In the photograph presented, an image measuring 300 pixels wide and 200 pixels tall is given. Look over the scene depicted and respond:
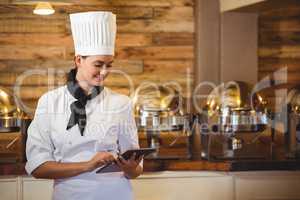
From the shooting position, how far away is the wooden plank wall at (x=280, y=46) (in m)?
4.43

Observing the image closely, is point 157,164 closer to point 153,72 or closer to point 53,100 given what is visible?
point 53,100

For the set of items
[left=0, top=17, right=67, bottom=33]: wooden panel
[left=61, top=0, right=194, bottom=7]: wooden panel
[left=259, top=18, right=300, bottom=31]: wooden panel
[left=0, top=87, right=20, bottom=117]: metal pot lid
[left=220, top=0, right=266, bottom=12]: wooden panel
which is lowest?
[left=0, top=87, right=20, bottom=117]: metal pot lid

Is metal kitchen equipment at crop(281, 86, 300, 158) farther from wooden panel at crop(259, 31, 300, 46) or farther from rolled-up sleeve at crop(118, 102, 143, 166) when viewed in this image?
rolled-up sleeve at crop(118, 102, 143, 166)

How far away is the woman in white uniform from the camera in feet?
8.99

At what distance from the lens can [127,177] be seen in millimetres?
2832

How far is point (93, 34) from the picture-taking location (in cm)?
295

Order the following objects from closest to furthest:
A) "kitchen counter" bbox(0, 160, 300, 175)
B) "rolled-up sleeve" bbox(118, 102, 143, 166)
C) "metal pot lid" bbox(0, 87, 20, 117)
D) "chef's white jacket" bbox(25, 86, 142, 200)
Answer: "chef's white jacket" bbox(25, 86, 142, 200) < "rolled-up sleeve" bbox(118, 102, 143, 166) < "kitchen counter" bbox(0, 160, 300, 175) < "metal pot lid" bbox(0, 87, 20, 117)

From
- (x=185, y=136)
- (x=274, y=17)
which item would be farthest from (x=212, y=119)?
(x=274, y=17)

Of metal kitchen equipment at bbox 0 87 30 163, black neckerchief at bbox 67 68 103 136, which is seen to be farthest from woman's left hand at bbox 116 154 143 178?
metal kitchen equipment at bbox 0 87 30 163

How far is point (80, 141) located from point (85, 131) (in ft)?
0.16

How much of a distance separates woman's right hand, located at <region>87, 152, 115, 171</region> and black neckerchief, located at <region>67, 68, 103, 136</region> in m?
0.19

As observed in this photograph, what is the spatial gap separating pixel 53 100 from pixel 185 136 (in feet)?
3.83

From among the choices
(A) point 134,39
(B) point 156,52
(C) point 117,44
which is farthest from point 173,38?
(C) point 117,44

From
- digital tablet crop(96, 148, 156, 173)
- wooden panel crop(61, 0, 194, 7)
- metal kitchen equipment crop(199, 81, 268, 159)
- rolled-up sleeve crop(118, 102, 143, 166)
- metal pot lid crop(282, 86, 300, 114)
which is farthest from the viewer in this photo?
wooden panel crop(61, 0, 194, 7)
